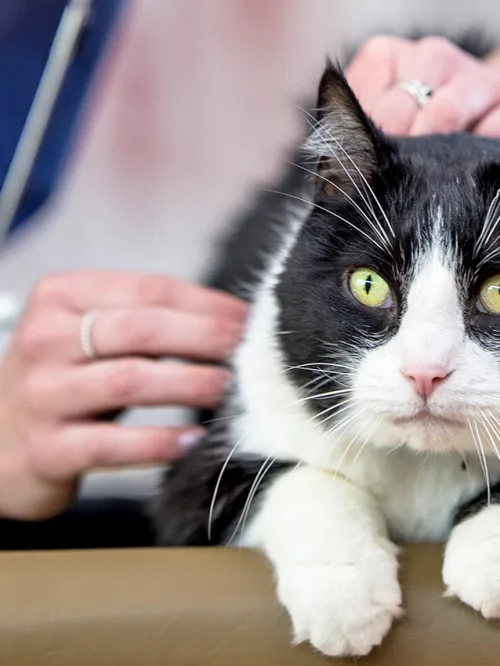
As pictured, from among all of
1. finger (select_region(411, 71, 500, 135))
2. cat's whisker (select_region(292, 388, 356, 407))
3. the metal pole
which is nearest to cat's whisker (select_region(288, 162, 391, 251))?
cat's whisker (select_region(292, 388, 356, 407))

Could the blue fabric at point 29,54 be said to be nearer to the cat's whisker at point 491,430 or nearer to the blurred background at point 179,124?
the blurred background at point 179,124

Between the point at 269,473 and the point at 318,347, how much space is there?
0.15 meters

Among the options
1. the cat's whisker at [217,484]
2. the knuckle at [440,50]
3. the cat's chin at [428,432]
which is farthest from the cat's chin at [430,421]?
the knuckle at [440,50]

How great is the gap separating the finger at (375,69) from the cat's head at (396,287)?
25 cm

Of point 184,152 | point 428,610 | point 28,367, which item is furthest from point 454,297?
point 184,152

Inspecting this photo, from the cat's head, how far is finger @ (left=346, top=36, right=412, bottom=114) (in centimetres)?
25

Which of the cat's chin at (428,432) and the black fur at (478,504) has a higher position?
the cat's chin at (428,432)

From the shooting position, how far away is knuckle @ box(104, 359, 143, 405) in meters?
0.95

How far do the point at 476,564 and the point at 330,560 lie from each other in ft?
0.40

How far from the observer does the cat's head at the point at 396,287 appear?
69 centimetres

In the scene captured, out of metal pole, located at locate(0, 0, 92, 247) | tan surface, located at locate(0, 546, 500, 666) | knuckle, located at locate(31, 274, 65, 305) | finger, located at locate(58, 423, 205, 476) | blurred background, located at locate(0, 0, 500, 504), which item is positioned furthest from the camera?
blurred background, located at locate(0, 0, 500, 504)

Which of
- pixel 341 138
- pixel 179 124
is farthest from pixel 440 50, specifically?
pixel 179 124

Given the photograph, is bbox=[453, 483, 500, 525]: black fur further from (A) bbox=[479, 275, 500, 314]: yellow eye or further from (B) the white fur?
(A) bbox=[479, 275, 500, 314]: yellow eye

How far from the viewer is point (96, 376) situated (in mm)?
958
